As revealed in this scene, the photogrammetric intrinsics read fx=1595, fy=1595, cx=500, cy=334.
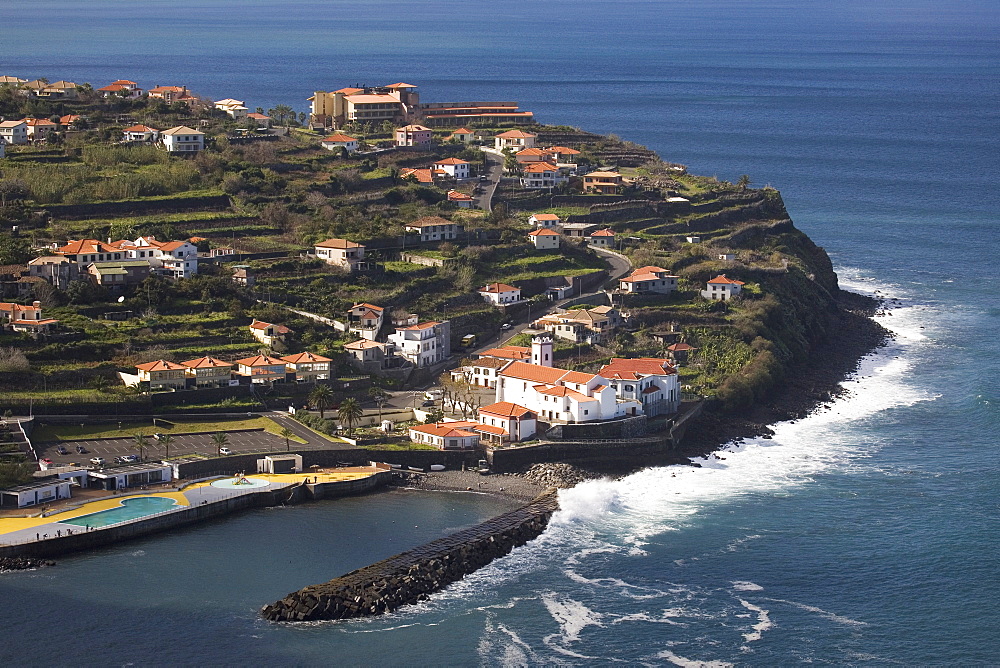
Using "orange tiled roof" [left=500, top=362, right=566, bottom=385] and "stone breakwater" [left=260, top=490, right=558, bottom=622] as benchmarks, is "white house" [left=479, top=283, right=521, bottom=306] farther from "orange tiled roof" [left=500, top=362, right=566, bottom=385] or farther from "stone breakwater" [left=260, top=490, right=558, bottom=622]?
"stone breakwater" [left=260, top=490, right=558, bottom=622]

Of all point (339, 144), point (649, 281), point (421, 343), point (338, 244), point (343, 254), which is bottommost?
point (421, 343)

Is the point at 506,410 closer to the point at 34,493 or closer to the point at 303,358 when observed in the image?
the point at 303,358

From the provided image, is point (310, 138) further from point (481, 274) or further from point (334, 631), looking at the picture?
point (334, 631)

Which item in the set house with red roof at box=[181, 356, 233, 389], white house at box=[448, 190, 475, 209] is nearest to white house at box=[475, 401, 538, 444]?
house with red roof at box=[181, 356, 233, 389]

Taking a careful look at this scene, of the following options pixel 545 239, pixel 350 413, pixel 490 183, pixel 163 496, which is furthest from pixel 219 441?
pixel 490 183

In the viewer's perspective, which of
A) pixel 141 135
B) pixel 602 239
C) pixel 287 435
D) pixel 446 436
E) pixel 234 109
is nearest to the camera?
pixel 446 436

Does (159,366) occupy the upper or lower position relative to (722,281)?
lower

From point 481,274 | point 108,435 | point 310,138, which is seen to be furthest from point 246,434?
point 310,138
